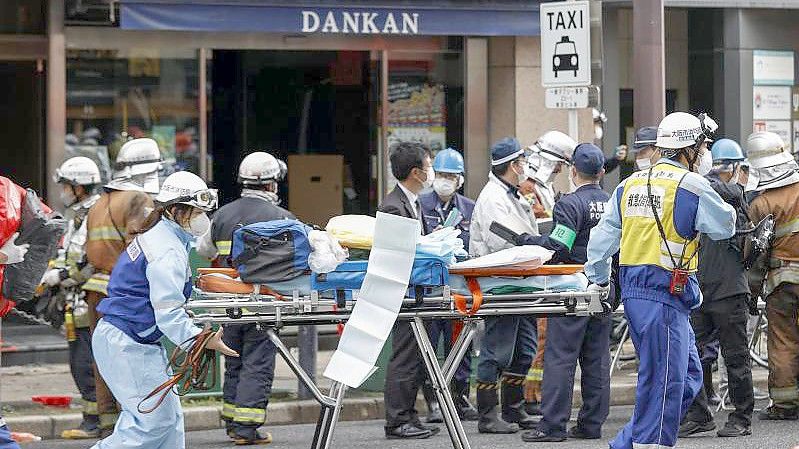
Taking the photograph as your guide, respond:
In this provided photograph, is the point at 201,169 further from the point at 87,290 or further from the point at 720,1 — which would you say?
the point at 720,1

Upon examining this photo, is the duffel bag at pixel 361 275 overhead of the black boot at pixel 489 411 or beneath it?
overhead

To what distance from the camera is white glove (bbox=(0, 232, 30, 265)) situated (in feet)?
25.8

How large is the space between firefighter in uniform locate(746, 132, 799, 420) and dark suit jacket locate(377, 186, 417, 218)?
237 cm

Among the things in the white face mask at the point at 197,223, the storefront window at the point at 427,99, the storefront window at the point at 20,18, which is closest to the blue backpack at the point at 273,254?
the white face mask at the point at 197,223

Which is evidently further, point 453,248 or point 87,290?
point 87,290

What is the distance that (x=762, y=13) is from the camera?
17.1 meters

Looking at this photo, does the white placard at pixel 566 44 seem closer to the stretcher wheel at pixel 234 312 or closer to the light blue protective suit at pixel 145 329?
the light blue protective suit at pixel 145 329

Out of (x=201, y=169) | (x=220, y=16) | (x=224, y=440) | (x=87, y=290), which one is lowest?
(x=224, y=440)

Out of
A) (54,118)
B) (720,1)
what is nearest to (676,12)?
(720,1)

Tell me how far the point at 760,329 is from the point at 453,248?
17.6 feet

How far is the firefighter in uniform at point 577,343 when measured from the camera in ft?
33.4

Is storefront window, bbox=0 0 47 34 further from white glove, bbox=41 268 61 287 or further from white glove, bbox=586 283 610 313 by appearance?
white glove, bbox=586 283 610 313

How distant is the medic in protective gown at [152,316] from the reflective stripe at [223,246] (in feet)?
7.62

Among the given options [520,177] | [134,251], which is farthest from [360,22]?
[134,251]
